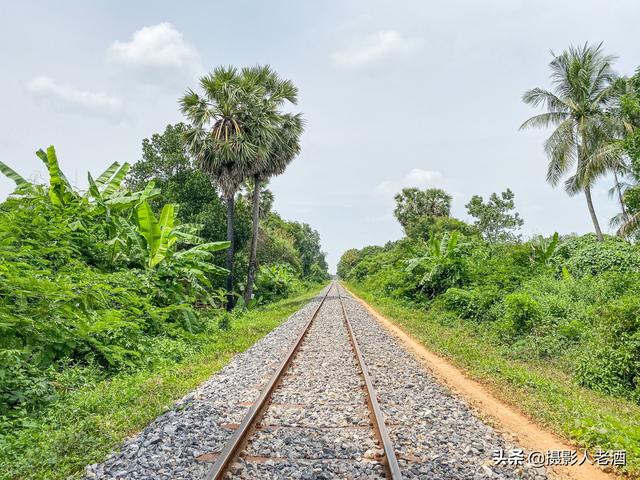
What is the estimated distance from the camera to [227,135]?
17.9 meters

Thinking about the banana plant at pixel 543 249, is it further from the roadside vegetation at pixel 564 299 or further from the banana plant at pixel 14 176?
the banana plant at pixel 14 176

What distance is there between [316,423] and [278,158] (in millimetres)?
17418

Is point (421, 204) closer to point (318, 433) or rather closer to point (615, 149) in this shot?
point (615, 149)

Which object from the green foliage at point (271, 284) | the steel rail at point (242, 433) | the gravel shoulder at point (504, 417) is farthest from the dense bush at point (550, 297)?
the green foliage at point (271, 284)

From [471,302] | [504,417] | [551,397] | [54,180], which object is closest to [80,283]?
[54,180]

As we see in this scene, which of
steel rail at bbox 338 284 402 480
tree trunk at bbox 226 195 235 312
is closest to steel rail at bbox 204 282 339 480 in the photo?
steel rail at bbox 338 284 402 480

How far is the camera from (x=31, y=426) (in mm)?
4578

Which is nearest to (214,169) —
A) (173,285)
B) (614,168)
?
(173,285)

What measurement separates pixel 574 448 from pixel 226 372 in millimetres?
5356

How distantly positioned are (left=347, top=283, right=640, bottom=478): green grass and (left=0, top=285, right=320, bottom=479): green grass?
4.80 metres

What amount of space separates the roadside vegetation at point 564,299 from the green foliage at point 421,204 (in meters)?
20.8

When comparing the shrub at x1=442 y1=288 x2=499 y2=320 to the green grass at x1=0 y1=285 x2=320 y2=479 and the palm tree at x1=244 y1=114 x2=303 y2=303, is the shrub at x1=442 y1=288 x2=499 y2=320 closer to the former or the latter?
the green grass at x1=0 y1=285 x2=320 y2=479

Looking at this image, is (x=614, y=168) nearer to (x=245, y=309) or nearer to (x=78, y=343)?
(x=245, y=309)

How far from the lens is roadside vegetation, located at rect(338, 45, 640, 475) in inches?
238
